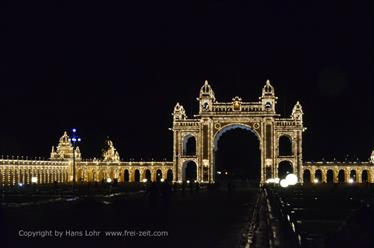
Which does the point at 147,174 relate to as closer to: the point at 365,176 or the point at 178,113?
the point at 178,113

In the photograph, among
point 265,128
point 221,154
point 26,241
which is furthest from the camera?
point 221,154

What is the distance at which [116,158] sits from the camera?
5187 inches

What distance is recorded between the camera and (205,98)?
117m

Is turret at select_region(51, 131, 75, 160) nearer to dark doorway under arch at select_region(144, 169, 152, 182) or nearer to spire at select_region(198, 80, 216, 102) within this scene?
dark doorway under arch at select_region(144, 169, 152, 182)

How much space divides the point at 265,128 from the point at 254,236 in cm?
9186

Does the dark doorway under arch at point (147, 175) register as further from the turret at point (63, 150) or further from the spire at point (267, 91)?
the spire at point (267, 91)

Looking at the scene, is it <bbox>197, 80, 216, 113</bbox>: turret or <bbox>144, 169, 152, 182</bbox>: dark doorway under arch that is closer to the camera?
<bbox>197, 80, 216, 113</bbox>: turret

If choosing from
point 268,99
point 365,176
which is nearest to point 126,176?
point 268,99

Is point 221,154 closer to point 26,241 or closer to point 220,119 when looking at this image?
point 220,119

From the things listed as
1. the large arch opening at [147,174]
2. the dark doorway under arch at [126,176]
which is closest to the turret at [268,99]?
the large arch opening at [147,174]

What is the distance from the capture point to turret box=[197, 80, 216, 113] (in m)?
117

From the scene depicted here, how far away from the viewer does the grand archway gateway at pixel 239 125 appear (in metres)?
114

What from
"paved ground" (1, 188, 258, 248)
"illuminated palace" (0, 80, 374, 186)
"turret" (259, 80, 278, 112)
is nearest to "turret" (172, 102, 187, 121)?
"illuminated palace" (0, 80, 374, 186)

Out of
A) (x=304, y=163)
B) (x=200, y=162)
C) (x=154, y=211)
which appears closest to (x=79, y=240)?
(x=154, y=211)
